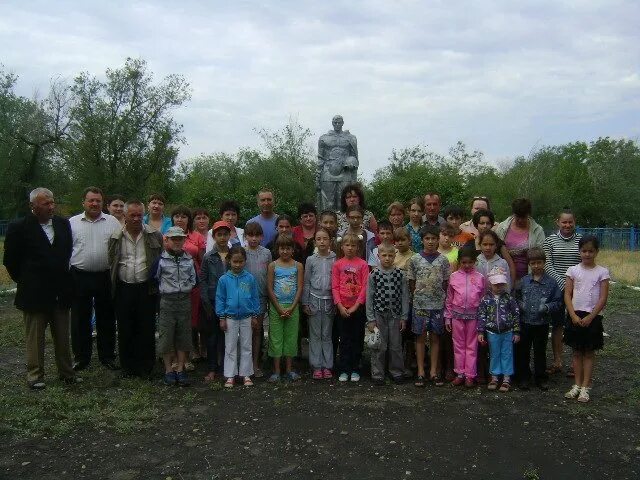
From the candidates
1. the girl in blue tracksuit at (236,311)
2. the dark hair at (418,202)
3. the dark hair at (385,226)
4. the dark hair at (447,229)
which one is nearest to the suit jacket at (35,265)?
the girl in blue tracksuit at (236,311)

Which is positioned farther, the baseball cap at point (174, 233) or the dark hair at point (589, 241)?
the baseball cap at point (174, 233)

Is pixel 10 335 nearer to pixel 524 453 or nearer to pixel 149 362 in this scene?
pixel 149 362

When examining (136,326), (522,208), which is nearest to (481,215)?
(522,208)

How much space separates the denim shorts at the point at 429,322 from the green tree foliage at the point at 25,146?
32.0m

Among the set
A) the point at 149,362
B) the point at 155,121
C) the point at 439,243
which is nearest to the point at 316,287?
the point at 439,243

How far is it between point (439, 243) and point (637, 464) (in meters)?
2.85

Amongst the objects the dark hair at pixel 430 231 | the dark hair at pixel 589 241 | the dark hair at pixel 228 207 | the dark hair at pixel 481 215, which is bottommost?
the dark hair at pixel 589 241

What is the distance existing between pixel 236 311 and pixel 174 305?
0.62 meters

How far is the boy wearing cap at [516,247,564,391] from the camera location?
5.70 meters

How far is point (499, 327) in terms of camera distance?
5.61m

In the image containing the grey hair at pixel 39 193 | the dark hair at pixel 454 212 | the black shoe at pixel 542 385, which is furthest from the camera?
the dark hair at pixel 454 212

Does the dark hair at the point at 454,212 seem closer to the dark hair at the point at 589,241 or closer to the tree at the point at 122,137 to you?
the dark hair at the point at 589,241

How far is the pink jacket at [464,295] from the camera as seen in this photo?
574cm

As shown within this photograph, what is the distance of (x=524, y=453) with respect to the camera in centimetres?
407
